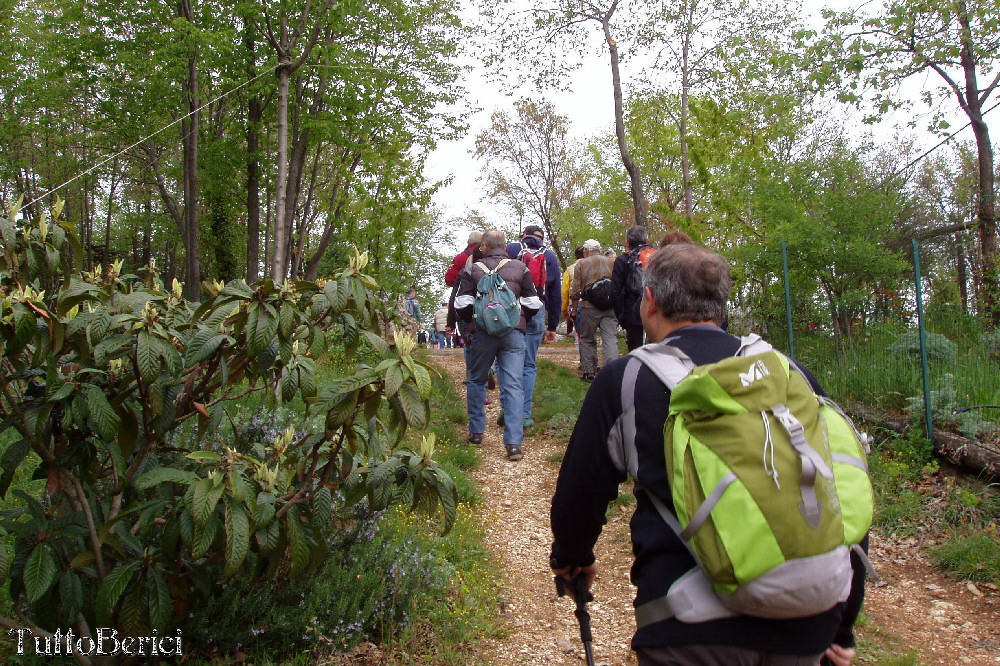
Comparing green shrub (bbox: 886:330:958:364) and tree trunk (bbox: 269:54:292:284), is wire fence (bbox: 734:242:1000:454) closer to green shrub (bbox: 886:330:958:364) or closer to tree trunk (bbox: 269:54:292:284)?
green shrub (bbox: 886:330:958:364)

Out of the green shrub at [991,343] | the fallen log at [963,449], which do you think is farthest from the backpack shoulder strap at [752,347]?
the green shrub at [991,343]

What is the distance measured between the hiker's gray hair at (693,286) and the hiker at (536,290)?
5.71 metres

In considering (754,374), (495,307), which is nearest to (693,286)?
(754,374)

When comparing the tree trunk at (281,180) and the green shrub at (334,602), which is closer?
the green shrub at (334,602)

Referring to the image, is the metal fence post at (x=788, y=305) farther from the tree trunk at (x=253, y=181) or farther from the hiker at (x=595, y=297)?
the tree trunk at (x=253, y=181)

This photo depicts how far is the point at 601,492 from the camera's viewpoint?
189 centimetres

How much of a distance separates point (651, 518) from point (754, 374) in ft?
1.46

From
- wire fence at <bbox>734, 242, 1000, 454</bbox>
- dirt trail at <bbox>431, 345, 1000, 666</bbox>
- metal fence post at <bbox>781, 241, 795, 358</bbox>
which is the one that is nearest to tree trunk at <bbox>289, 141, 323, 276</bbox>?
metal fence post at <bbox>781, 241, 795, 358</bbox>

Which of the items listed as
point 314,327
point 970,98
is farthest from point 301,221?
point 314,327

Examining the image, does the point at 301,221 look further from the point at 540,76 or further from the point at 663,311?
the point at 663,311

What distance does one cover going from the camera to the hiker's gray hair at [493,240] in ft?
22.2

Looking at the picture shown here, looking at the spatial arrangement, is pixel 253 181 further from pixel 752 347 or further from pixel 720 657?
pixel 720 657

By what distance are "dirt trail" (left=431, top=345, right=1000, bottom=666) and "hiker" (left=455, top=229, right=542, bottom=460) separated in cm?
103

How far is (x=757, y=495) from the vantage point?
1425 mm
